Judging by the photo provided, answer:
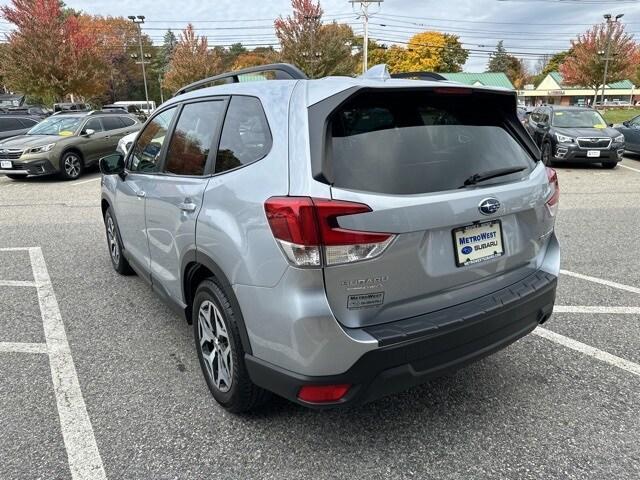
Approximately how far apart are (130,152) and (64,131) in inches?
390

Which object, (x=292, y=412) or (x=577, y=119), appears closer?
(x=292, y=412)

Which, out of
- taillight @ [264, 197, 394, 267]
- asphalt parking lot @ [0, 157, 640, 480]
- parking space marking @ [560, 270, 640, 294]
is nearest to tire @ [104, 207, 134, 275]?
asphalt parking lot @ [0, 157, 640, 480]

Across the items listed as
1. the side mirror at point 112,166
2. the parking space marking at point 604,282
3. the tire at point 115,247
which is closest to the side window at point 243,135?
the side mirror at point 112,166

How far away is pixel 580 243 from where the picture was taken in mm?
6145

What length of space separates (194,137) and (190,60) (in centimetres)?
4664

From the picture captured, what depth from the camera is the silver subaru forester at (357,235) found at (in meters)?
2.06

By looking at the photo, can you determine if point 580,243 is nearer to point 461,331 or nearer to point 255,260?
point 461,331

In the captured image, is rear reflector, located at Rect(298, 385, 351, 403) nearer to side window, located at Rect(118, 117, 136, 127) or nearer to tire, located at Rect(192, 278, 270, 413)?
tire, located at Rect(192, 278, 270, 413)

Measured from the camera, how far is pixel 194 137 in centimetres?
312

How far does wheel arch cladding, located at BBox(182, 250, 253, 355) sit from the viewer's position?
7.79ft

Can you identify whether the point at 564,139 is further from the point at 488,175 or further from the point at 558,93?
the point at 558,93

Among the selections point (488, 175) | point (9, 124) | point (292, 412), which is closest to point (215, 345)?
point (292, 412)

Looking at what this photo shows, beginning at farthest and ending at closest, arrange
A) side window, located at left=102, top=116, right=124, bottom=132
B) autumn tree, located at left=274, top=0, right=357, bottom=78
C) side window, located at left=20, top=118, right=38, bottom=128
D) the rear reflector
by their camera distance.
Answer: autumn tree, located at left=274, top=0, right=357, bottom=78
side window, located at left=20, top=118, right=38, bottom=128
side window, located at left=102, top=116, right=124, bottom=132
the rear reflector

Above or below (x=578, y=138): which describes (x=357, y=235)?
above
